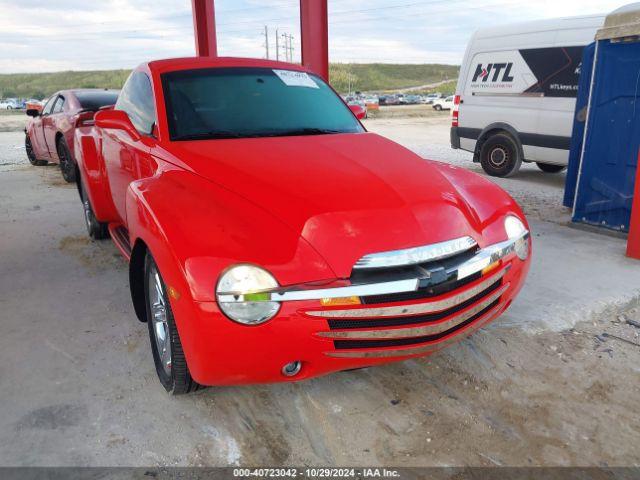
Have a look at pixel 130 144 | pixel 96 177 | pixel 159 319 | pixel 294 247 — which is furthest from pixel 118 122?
pixel 294 247

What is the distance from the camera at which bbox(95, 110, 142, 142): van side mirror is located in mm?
3198

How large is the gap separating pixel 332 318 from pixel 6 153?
13634 mm

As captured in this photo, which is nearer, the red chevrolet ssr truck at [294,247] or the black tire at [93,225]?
the red chevrolet ssr truck at [294,247]

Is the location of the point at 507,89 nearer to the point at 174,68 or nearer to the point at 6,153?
the point at 174,68

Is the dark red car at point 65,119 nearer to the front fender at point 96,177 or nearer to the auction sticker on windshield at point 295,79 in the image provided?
the front fender at point 96,177

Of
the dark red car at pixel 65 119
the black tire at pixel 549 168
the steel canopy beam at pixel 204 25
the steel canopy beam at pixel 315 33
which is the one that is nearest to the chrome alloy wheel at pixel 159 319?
the dark red car at pixel 65 119

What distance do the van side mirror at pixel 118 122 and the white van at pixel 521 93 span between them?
6.56m

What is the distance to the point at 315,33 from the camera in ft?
25.3

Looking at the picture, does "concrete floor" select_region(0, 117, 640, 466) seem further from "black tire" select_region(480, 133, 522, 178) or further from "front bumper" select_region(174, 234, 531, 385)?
"black tire" select_region(480, 133, 522, 178)

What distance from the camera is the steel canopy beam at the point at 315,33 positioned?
7.66 m

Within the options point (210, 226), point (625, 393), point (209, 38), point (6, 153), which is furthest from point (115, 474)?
point (6, 153)

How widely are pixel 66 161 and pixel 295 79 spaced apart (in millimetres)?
6132

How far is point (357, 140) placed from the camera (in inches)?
121

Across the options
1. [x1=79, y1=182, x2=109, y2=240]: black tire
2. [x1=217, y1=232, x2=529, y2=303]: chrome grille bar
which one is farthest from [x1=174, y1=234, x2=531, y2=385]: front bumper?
[x1=79, y1=182, x2=109, y2=240]: black tire
